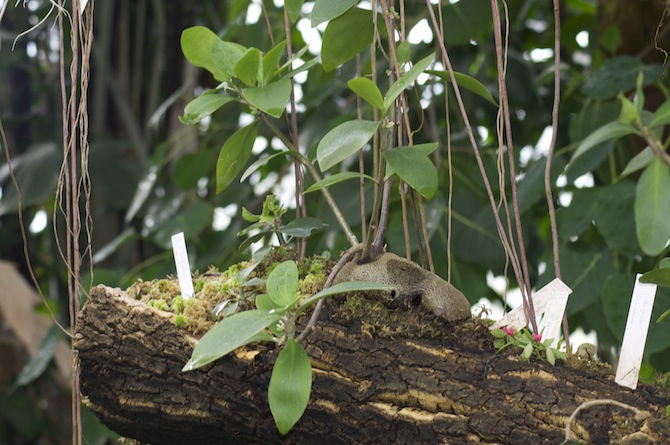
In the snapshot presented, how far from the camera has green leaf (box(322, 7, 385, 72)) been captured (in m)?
0.61

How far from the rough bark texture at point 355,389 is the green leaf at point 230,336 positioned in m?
0.08

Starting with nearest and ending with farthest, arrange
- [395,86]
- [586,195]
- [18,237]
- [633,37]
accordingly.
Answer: [395,86] → [586,195] → [633,37] → [18,237]

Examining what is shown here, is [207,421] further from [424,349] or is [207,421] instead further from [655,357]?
[655,357]

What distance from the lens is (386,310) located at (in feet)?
1.90

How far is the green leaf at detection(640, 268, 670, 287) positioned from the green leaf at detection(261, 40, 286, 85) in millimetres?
309

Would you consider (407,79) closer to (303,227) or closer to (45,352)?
(303,227)

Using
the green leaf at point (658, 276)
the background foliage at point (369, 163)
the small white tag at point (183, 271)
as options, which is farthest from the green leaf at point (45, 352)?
the green leaf at point (658, 276)

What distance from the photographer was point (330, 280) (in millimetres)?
574

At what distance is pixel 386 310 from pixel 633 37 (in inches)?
36.2

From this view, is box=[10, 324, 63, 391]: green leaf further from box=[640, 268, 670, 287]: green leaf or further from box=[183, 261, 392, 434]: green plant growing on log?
box=[640, 268, 670, 287]: green leaf

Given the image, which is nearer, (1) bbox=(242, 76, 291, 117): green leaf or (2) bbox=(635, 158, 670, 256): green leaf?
(2) bbox=(635, 158, 670, 256): green leaf

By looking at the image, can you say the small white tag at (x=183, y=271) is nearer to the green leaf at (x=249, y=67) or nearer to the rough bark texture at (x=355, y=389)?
the rough bark texture at (x=355, y=389)

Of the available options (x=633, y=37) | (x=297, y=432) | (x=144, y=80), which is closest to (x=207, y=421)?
(x=297, y=432)

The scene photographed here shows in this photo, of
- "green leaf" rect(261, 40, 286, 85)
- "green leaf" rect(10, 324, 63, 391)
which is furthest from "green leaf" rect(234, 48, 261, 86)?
"green leaf" rect(10, 324, 63, 391)
